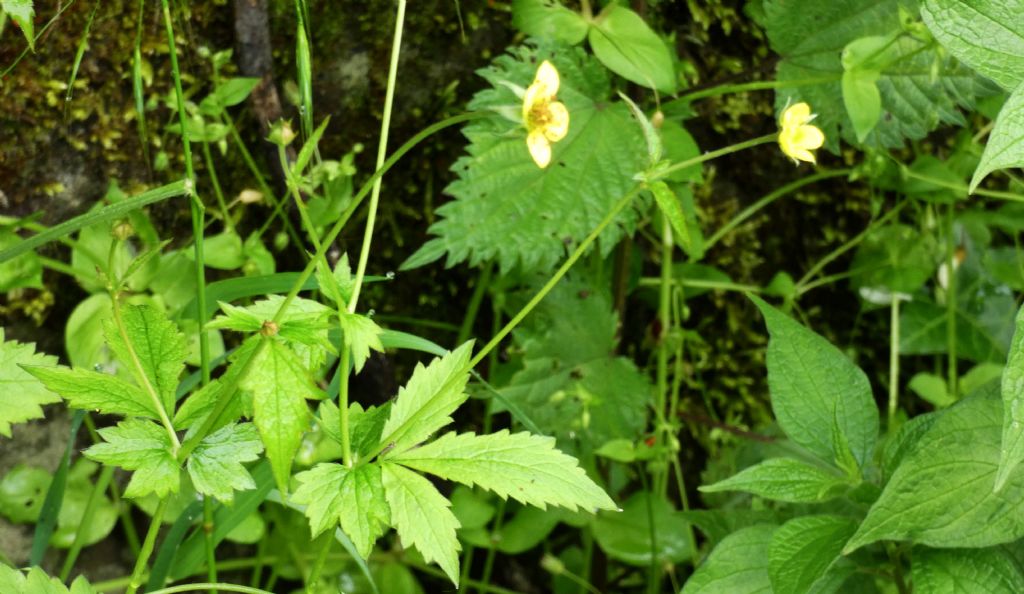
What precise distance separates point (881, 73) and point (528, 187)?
55 cm

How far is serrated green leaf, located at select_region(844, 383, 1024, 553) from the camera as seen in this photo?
1.07 meters

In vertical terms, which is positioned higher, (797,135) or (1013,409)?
(797,135)

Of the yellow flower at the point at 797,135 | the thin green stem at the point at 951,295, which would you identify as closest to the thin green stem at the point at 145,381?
the yellow flower at the point at 797,135

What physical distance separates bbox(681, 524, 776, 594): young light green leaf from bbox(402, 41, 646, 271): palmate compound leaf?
16.9 inches

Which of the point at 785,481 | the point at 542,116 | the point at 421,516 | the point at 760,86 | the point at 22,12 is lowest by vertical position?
the point at 785,481

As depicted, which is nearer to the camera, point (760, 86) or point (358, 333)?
point (358, 333)

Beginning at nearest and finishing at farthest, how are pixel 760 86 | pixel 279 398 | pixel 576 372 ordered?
pixel 279 398 < pixel 760 86 < pixel 576 372

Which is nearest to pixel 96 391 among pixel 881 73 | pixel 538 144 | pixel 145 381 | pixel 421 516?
pixel 145 381

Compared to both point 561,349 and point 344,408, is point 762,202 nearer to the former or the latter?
point 561,349

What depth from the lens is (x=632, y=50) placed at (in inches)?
54.9

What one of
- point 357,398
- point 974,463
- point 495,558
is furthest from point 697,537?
point 974,463

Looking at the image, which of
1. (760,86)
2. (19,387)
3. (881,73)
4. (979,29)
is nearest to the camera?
(979,29)

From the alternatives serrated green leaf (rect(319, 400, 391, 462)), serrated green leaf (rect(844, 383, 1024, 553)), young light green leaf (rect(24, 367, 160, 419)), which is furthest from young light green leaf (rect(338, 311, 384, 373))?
serrated green leaf (rect(844, 383, 1024, 553))

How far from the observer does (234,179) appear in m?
1.52
